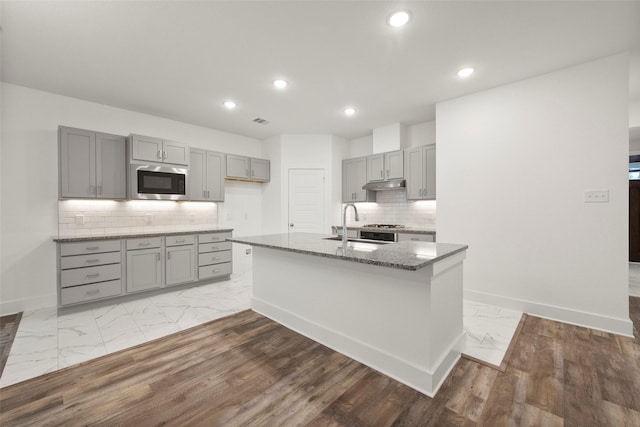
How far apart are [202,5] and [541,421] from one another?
3.49 meters

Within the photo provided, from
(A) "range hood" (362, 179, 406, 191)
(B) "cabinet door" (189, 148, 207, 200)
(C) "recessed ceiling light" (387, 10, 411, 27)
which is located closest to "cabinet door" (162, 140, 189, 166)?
(B) "cabinet door" (189, 148, 207, 200)

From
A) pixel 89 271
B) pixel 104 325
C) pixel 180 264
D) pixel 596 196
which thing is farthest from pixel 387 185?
pixel 89 271

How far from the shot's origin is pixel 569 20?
2.17 m

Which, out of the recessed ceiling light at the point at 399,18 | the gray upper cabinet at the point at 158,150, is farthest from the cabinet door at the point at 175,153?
the recessed ceiling light at the point at 399,18

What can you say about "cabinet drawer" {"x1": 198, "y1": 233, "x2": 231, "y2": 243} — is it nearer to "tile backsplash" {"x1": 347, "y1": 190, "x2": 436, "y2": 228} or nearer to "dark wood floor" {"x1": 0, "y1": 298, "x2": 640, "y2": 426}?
"dark wood floor" {"x1": 0, "y1": 298, "x2": 640, "y2": 426}

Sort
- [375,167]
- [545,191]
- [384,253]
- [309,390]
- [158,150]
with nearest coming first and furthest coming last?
[309,390], [384,253], [545,191], [158,150], [375,167]

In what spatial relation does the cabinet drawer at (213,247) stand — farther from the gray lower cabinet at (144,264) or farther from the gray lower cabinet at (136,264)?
the gray lower cabinet at (144,264)

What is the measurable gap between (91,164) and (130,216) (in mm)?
868

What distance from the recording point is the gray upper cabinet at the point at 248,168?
5000mm

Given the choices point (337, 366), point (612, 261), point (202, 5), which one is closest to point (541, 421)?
point (337, 366)

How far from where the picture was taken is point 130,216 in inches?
161

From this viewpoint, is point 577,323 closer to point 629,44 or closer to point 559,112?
point 559,112

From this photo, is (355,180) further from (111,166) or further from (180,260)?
(111,166)

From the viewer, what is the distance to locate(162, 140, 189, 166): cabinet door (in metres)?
4.08
